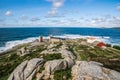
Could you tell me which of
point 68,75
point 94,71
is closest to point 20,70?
point 68,75

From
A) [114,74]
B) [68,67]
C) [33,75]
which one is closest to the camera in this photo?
[114,74]

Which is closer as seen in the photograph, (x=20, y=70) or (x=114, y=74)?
(x=114, y=74)

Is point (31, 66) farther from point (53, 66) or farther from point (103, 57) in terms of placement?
point (103, 57)

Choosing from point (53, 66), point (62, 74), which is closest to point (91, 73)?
point (62, 74)

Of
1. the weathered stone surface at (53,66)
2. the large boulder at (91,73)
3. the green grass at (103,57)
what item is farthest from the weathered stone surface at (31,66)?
the green grass at (103,57)

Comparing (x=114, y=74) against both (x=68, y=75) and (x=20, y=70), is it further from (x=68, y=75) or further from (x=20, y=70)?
(x=20, y=70)

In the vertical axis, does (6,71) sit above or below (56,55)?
below

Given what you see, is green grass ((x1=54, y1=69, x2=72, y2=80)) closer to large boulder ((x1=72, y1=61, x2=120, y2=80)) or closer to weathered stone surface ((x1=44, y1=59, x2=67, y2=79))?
weathered stone surface ((x1=44, y1=59, x2=67, y2=79))

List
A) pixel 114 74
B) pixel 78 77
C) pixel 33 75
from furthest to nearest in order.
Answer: pixel 33 75
pixel 114 74
pixel 78 77
